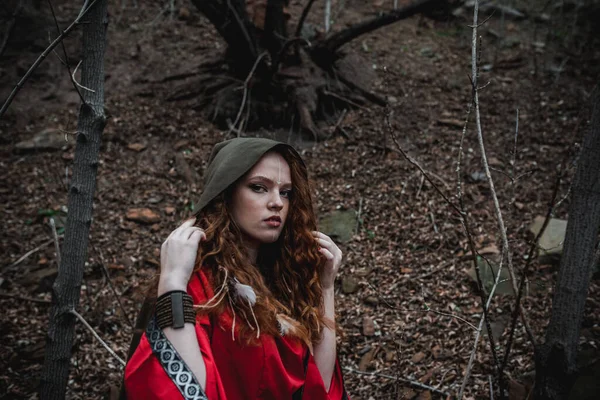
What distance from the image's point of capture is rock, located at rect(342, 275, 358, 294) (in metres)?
3.84

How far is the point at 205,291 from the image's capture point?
1.90 m

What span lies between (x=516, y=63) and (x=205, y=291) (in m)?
6.76

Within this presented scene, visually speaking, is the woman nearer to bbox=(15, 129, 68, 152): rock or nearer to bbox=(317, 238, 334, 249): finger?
bbox=(317, 238, 334, 249): finger

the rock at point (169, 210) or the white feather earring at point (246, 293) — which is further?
the rock at point (169, 210)

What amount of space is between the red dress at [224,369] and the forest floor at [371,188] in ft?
1.60

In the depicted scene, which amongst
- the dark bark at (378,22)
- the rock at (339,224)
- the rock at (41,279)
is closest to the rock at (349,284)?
the rock at (339,224)

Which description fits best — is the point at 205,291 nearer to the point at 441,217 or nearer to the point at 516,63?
the point at 441,217

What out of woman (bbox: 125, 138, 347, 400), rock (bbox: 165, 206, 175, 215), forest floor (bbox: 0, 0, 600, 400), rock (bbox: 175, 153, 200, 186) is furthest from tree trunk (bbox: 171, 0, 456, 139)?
woman (bbox: 125, 138, 347, 400)

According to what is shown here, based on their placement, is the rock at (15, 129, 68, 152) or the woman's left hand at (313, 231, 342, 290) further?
the rock at (15, 129, 68, 152)

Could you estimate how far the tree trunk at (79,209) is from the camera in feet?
7.70

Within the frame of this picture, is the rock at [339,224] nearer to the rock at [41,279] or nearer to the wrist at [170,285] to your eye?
the rock at [41,279]

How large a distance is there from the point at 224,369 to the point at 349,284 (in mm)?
2166

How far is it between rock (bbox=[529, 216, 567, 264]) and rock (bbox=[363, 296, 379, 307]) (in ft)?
4.74

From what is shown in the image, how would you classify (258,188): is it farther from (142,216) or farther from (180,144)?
(180,144)
